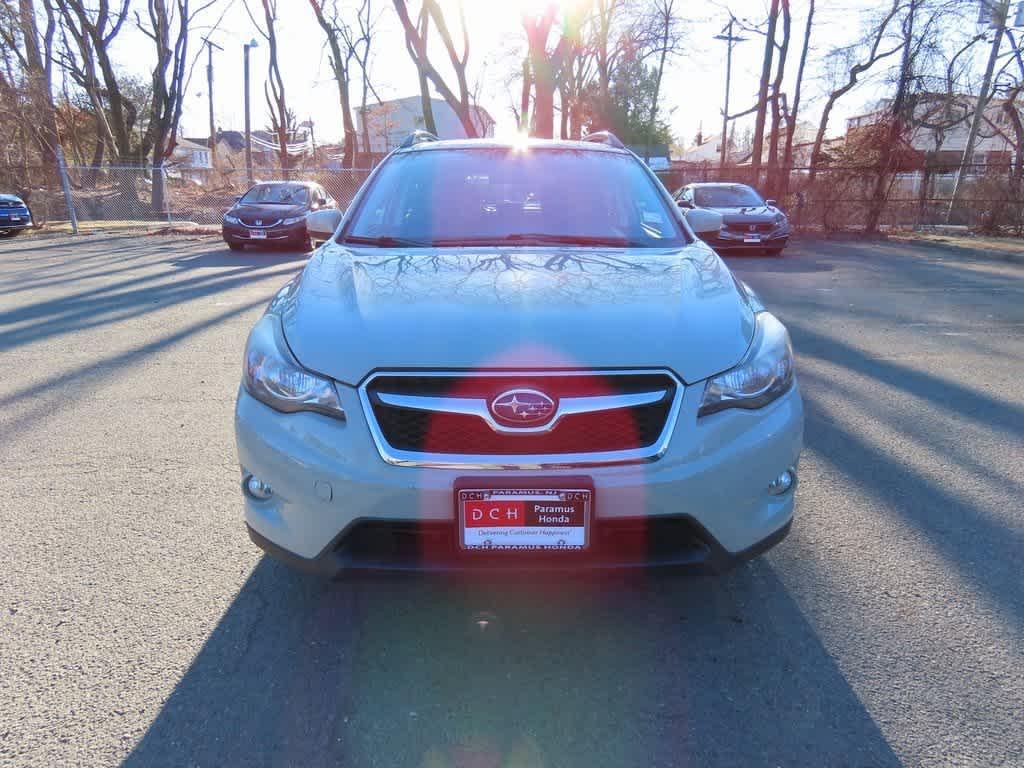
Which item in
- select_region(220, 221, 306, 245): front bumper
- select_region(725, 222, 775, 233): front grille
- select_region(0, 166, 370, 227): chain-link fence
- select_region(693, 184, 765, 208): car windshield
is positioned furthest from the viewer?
select_region(0, 166, 370, 227): chain-link fence

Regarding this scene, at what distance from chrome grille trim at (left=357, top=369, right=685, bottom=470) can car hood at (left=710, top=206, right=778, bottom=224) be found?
12653 millimetres

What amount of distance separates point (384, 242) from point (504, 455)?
1.48m

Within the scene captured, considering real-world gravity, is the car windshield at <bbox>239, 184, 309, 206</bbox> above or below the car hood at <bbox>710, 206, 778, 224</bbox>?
above

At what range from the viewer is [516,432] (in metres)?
1.92

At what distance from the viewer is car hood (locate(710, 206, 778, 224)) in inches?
535

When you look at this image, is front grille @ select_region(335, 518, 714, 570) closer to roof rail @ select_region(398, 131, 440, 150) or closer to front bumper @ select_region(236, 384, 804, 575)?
front bumper @ select_region(236, 384, 804, 575)

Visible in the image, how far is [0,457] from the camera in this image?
3.63m

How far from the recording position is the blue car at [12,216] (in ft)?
55.1

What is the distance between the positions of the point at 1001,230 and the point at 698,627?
18596mm

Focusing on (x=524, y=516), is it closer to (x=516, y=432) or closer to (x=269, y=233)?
(x=516, y=432)

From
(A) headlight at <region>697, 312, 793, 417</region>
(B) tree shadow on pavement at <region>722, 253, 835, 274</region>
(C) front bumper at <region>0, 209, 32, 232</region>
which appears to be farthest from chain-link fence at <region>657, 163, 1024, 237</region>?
(C) front bumper at <region>0, 209, 32, 232</region>

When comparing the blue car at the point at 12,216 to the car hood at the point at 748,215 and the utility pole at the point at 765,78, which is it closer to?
the car hood at the point at 748,215

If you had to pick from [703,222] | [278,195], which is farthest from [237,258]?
[703,222]

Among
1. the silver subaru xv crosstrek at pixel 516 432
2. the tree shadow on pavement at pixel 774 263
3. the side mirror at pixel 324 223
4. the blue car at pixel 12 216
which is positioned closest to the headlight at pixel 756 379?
the silver subaru xv crosstrek at pixel 516 432
